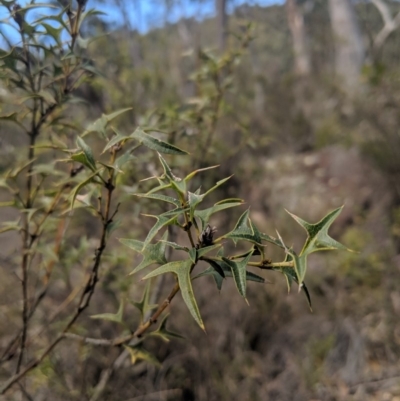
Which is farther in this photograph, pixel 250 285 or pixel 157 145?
pixel 250 285

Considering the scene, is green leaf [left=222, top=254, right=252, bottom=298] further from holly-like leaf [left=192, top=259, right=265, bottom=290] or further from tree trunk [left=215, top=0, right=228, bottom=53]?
tree trunk [left=215, top=0, right=228, bottom=53]

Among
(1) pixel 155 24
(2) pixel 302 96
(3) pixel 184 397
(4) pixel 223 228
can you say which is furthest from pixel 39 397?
(1) pixel 155 24

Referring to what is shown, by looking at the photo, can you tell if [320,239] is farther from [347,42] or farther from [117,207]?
[347,42]

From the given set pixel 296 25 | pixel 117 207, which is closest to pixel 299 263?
pixel 117 207

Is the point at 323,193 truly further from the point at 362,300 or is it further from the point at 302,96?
the point at 302,96

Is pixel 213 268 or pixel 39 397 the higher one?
pixel 213 268

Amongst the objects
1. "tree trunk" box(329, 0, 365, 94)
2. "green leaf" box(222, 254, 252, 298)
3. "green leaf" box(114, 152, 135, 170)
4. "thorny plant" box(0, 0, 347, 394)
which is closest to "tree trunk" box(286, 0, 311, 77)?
"tree trunk" box(329, 0, 365, 94)
